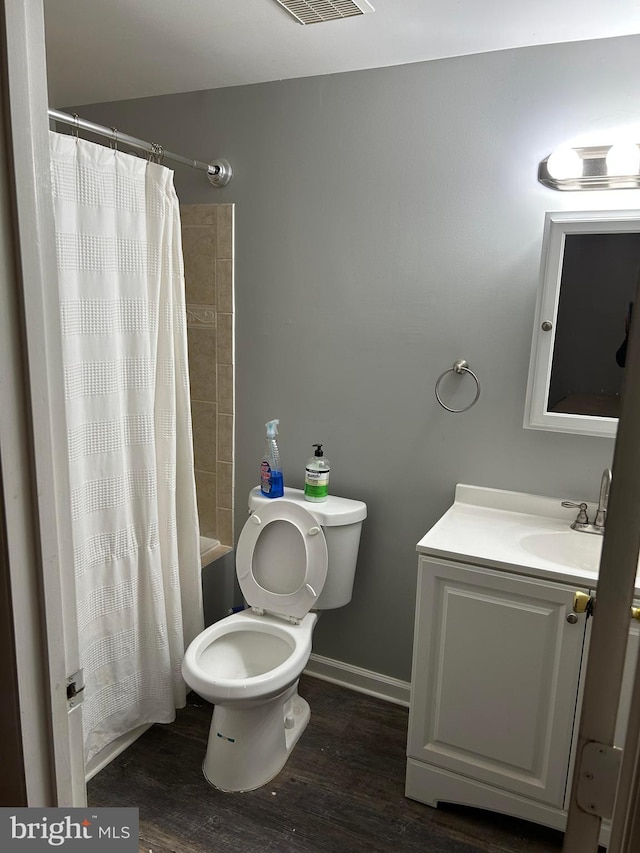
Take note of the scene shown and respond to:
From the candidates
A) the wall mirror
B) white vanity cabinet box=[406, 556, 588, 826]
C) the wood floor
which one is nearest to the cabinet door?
white vanity cabinet box=[406, 556, 588, 826]

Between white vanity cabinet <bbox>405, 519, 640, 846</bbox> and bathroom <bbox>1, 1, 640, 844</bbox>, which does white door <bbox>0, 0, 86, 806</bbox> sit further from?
bathroom <bbox>1, 1, 640, 844</bbox>

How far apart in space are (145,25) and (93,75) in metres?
0.57

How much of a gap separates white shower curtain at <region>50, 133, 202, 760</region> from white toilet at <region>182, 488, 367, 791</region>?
0.73 feet

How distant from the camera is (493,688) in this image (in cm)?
185

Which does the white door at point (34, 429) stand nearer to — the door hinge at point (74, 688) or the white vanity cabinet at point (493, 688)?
the door hinge at point (74, 688)

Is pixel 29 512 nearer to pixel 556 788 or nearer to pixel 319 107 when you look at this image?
pixel 556 788

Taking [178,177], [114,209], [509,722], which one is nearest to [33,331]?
[114,209]

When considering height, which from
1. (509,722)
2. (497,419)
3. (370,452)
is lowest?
(509,722)

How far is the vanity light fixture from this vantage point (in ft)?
5.96

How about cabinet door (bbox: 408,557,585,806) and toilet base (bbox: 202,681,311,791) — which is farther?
toilet base (bbox: 202,681,311,791)

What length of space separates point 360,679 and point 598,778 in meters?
2.04

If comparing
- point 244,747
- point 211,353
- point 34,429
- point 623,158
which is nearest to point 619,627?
point 34,429

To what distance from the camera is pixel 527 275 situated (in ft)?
6.82

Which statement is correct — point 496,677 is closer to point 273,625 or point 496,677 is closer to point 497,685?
point 497,685
